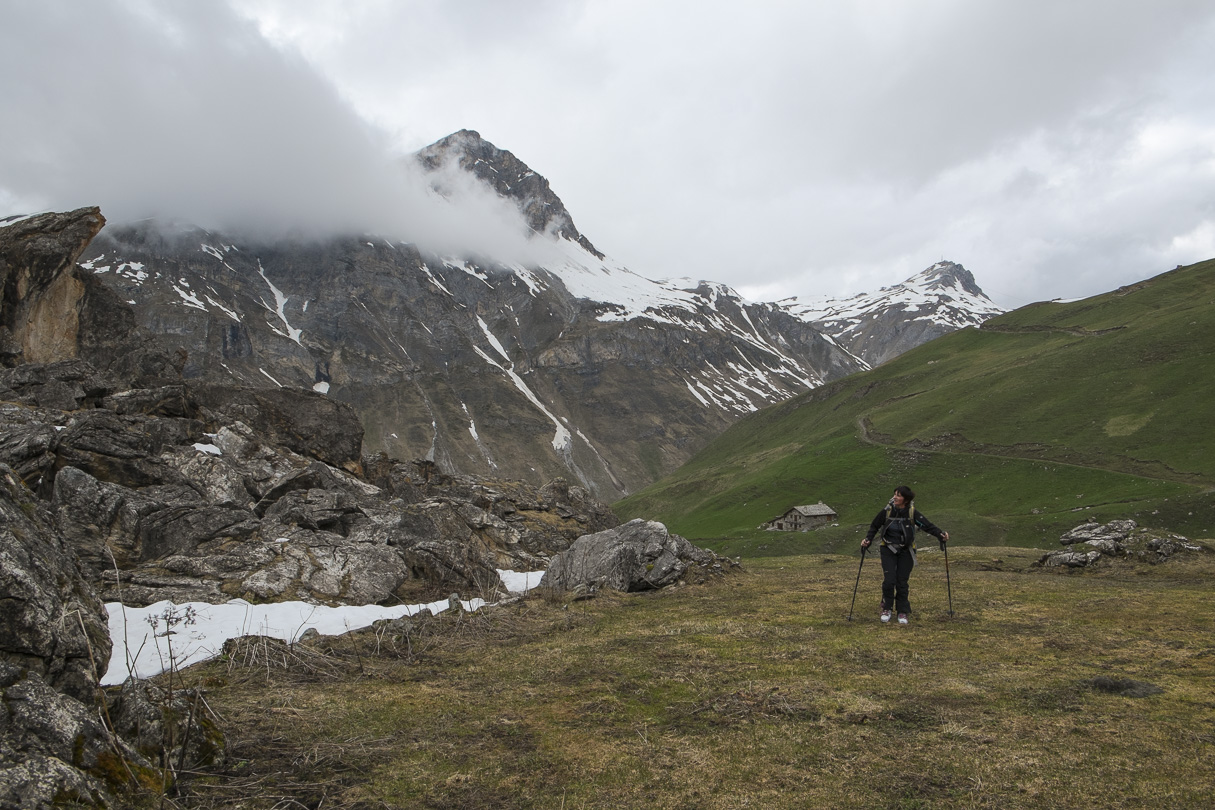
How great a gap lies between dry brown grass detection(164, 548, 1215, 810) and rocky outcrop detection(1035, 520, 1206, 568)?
11692 mm

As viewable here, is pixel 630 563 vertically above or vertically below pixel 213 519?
below

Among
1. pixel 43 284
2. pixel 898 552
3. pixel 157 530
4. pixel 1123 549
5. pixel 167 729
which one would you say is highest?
pixel 43 284

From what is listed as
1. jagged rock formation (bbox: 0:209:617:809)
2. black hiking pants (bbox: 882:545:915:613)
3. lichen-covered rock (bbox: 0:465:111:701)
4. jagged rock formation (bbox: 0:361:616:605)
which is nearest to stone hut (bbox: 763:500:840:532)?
jagged rock formation (bbox: 0:209:617:809)

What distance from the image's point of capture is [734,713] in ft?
33.7

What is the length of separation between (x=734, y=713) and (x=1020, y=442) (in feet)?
372

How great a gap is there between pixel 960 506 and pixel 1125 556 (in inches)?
2833

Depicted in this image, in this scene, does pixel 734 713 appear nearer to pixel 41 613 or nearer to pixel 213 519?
pixel 41 613

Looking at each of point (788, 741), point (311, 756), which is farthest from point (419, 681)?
point (788, 741)

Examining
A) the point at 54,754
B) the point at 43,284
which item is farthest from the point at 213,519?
the point at 43,284

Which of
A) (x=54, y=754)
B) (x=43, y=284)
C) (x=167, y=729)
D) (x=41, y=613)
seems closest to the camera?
(x=54, y=754)

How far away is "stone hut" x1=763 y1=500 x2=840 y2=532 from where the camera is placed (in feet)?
325

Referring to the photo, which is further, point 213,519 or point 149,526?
point 213,519

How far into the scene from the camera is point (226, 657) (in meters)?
13.4

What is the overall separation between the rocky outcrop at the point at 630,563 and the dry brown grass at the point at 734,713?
6091 mm
